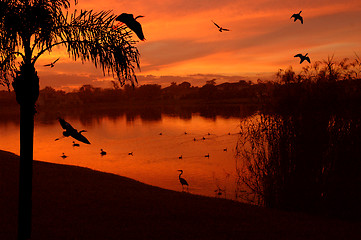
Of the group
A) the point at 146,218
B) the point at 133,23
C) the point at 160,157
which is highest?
the point at 133,23

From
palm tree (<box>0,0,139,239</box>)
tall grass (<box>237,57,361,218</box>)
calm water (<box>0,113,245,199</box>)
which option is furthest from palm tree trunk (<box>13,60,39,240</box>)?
calm water (<box>0,113,245,199</box>)

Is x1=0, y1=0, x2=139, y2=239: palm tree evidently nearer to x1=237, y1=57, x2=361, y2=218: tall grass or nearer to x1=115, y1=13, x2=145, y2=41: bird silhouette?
x1=115, y1=13, x2=145, y2=41: bird silhouette

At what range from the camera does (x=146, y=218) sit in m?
9.39

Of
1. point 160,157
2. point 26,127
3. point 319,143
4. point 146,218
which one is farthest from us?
point 160,157

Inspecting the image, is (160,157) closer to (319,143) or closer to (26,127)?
(319,143)

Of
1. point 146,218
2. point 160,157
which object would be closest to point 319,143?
point 146,218

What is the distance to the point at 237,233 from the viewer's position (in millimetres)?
8570

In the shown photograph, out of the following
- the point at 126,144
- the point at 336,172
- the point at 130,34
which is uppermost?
the point at 130,34

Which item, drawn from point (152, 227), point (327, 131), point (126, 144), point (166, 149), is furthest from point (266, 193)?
point (126, 144)

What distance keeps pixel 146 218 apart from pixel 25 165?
12.2ft

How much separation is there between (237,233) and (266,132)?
418 centimetres

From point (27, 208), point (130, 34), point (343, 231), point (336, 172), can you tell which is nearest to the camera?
A: point (27, 208)

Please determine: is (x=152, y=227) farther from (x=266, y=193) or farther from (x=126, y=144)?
(x=126, y=144)

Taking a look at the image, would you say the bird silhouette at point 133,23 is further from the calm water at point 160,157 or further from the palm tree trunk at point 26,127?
the calm water at point 160,157
